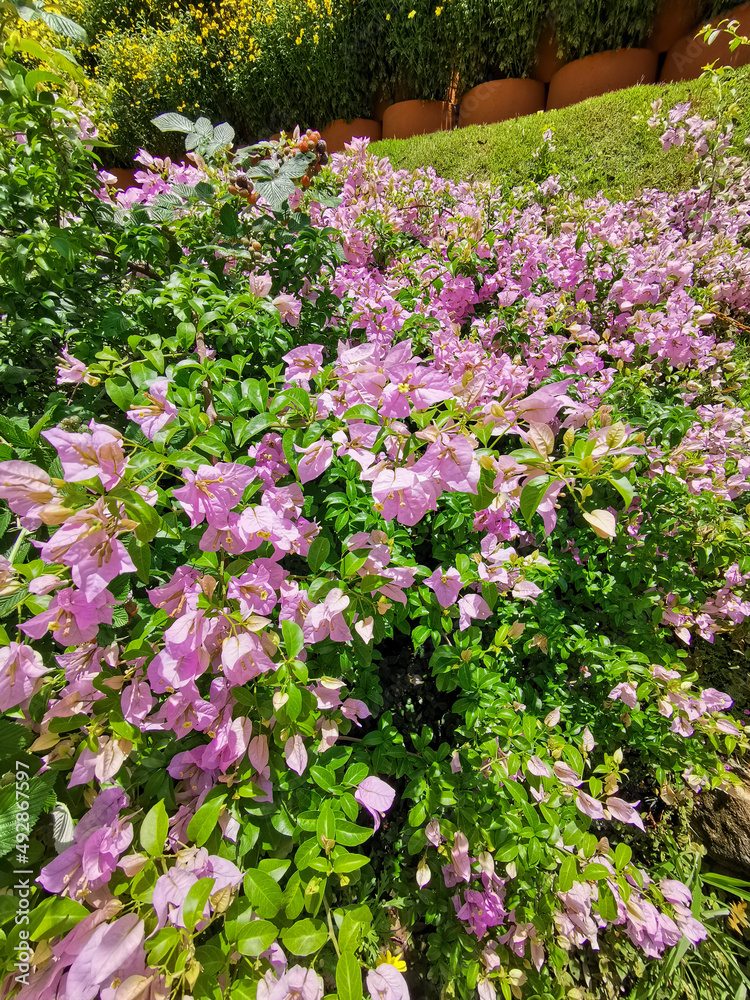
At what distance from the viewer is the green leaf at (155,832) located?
717 mm

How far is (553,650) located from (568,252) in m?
2.02

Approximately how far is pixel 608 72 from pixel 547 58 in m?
0.88

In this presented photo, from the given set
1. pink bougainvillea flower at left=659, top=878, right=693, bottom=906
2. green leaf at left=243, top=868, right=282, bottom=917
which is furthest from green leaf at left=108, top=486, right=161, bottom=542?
pink bougainvillea flower at left=659, top=878, right=693, bottom=906

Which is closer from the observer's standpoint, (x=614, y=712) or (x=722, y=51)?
(x=614, y=712)

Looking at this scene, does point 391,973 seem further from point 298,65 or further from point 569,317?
point 298,65

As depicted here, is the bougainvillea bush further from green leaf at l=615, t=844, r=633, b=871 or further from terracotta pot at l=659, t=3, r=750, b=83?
terracotta pot at l=659, t=3, r=750, b=83

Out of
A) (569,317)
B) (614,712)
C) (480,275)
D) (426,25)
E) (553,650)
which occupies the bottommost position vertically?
(614,712)

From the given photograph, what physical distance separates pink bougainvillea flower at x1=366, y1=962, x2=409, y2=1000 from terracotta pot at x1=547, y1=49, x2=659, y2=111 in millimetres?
7342

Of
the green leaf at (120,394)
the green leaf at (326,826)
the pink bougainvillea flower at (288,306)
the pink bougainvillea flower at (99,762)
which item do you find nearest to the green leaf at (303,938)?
the green leaf at (326,826)

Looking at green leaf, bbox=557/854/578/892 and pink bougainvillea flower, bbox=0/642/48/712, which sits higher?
pink bougainvillea flower, bbox=0/642/48/712

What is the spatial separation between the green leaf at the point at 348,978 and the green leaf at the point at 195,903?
215 mm

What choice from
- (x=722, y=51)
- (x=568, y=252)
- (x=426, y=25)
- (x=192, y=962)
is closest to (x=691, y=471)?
(x=568, y=252)

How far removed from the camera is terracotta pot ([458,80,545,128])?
218 inches

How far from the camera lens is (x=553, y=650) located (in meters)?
1.54
